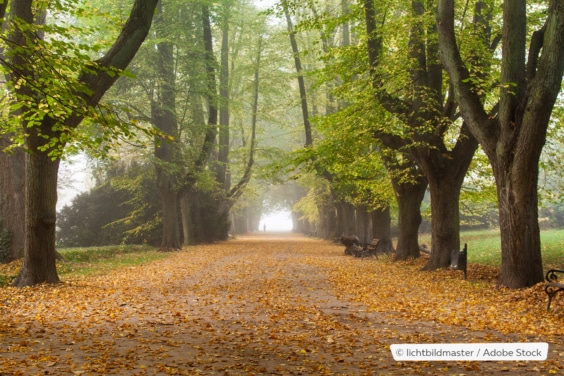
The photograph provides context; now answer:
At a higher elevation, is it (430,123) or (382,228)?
(430,123)

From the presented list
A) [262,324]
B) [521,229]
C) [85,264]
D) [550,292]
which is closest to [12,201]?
[85,264]

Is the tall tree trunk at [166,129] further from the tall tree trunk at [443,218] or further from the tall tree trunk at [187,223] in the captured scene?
the tall tree trunk at [443,218]

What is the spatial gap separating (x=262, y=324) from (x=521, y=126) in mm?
6422

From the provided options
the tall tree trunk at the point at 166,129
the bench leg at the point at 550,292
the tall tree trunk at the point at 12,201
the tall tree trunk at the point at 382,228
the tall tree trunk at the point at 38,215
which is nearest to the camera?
the bench leg at the point at 550,292

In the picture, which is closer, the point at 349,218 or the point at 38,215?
the point at 38,215

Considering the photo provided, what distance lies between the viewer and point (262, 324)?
317 inches

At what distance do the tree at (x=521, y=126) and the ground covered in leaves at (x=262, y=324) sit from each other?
92 centimetres

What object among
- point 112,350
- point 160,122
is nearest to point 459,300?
point 112,350

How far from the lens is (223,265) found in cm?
1861

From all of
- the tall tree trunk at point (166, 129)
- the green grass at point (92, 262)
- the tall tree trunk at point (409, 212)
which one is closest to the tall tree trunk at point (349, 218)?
the tall tree trunk at point (166, 129)

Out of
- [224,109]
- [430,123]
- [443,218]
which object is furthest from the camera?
[224,109]

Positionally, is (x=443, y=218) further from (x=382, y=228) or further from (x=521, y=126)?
(x=382, y=228)

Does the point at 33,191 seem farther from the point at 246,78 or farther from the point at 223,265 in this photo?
the point at 246,78

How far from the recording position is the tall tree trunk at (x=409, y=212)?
60.8 ft
